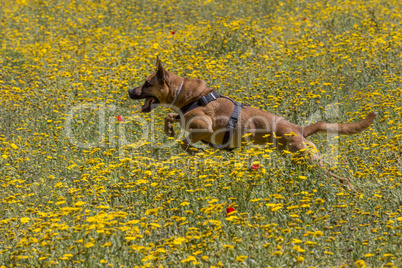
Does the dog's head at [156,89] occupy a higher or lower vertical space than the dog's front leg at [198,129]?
higher

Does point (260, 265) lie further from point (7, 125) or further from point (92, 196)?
point (7, 125)

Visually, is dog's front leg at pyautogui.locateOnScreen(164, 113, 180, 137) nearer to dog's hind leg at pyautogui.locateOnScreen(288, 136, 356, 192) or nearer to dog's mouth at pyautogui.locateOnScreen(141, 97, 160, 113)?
dog's mouth at pyautogui.locateOnScreen(141, 97, 160, 113)

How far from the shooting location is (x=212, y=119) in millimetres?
6637

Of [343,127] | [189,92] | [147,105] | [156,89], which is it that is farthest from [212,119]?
[343,127]

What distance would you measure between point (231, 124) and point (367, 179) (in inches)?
72.9

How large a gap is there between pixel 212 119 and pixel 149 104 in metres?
0.97

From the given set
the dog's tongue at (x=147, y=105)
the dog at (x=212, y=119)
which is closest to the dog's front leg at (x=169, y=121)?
the dog at (x=212, y=119)

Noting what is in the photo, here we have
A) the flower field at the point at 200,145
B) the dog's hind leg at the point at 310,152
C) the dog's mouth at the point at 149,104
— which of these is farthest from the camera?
the dog's mouth at the point at 149,104

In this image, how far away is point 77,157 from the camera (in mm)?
6488

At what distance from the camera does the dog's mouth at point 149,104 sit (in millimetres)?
6961

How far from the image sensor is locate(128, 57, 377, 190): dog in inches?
242

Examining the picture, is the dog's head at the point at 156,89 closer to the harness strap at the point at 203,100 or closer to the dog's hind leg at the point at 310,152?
the harness strap at the point at 203,100

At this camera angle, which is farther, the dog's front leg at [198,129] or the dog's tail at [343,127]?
the dog's front leg at [198,129]

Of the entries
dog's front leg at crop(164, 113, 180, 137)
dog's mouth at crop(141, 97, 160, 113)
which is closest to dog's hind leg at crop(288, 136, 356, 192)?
dog's front leg at crop(164, 113, 180, 137)
